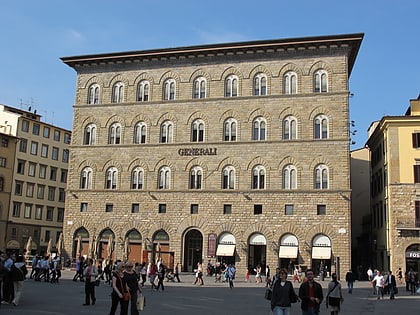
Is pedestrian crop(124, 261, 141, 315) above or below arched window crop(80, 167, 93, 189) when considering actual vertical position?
below

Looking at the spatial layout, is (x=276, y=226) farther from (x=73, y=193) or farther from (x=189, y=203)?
(x=73, y=193)

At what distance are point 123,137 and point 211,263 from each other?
45.7 feet

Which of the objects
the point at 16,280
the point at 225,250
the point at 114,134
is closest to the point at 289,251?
the point at 225,250

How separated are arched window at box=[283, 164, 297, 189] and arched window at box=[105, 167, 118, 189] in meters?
15.1

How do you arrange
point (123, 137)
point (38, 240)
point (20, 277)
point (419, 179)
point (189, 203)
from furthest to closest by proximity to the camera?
→ point (38, 240) → point (123, 137) → point (189, 203) → point (419, 179) → point (20, 277)

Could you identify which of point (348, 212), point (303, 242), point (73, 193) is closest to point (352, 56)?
point (348, 212)

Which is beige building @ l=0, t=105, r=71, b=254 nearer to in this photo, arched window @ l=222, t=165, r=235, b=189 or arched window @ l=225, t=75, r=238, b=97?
arched window @ l=222, t=165, r=235, b=189

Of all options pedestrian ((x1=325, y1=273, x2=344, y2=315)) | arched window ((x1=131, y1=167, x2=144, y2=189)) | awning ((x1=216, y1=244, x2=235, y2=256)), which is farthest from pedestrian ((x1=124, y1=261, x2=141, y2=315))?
arched window ((x1=131, y1=167, x2=144, y2=189))

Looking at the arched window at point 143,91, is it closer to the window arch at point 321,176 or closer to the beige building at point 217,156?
the beige building at point 217,156

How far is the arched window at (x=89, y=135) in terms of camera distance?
48031mm

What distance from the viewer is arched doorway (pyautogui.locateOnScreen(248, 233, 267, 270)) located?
41688mm

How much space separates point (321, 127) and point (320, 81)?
3.95m

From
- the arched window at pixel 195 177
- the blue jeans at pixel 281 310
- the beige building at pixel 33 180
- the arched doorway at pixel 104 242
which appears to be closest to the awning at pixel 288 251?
the arched window at pixel 195 177

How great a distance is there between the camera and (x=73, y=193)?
47250 mm
